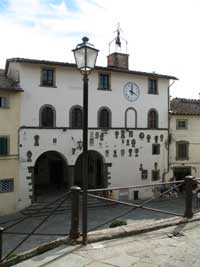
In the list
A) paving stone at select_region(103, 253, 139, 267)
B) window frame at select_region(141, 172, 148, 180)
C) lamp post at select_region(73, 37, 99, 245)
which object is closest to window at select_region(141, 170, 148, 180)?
window frame at select_region(141, 172, 148, 180)

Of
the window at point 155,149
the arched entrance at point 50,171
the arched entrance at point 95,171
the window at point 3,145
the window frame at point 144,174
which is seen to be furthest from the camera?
the arched entrance at point 50,171

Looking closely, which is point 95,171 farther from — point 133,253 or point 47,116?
point 133,253

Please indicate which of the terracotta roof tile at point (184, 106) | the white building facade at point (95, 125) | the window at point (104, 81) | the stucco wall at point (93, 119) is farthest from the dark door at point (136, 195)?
the window at point (104, 81)

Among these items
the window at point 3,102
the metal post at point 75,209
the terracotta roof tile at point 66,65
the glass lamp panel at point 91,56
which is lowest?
the metal post at point 75,209

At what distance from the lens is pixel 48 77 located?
24.8 metres

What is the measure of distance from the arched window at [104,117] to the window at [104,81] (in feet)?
5.06

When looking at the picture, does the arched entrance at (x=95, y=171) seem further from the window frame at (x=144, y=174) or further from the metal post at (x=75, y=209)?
the metal post at (x=75, y=209)

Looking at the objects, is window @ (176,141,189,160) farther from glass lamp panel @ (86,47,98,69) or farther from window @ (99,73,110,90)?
glass lamp panel @ (86,47,98,69)

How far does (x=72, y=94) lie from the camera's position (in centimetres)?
2547

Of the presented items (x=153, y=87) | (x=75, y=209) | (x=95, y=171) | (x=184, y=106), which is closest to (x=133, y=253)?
(x=75, y=209)

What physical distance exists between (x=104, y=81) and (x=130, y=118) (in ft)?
11.5

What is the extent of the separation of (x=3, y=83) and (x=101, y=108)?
7.24 metres

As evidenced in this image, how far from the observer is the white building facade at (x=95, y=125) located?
24.2 m

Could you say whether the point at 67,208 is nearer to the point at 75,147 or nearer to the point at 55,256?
the point at 75,147
